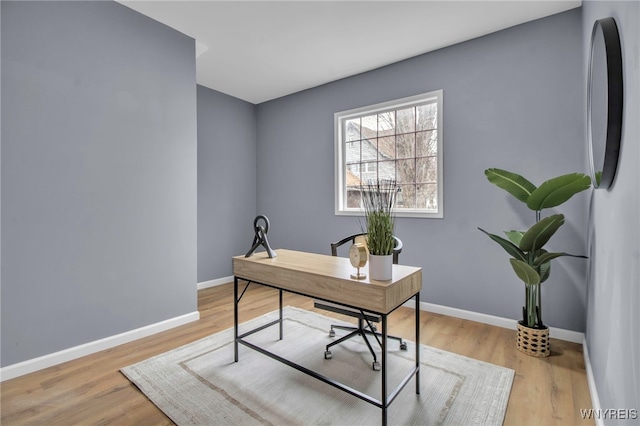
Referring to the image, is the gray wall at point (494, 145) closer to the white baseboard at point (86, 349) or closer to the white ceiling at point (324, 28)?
the white ceiling at point (324, 28)

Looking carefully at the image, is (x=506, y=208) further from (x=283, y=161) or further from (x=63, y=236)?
(x=63, y=236)

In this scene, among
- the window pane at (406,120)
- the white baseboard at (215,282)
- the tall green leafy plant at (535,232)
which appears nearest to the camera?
the tall green leafy plant at (535,232)

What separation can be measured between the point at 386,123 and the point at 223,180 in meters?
2.46

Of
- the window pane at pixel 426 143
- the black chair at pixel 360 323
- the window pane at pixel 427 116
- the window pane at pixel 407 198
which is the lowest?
the black chair at pixel 360 323

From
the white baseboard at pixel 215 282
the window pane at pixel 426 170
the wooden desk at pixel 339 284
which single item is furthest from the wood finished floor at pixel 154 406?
the window pane at pixel 426 170

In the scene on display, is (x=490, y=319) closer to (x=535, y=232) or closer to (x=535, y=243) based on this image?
(x=535, y=243)

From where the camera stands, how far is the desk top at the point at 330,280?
4.80 feet

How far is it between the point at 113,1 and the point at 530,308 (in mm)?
4142

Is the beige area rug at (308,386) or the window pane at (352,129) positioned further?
the window pane at (352,129)

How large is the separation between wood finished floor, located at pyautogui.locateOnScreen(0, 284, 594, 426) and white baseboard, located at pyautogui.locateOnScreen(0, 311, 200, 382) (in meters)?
0.05

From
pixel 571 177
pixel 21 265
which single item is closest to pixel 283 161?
pixel 21 265

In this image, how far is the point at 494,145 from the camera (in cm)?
289

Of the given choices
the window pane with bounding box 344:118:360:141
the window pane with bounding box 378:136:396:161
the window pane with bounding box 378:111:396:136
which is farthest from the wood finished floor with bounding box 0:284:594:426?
the window pane with bounding box 344:118:360:141

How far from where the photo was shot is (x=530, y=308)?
2.40 m
